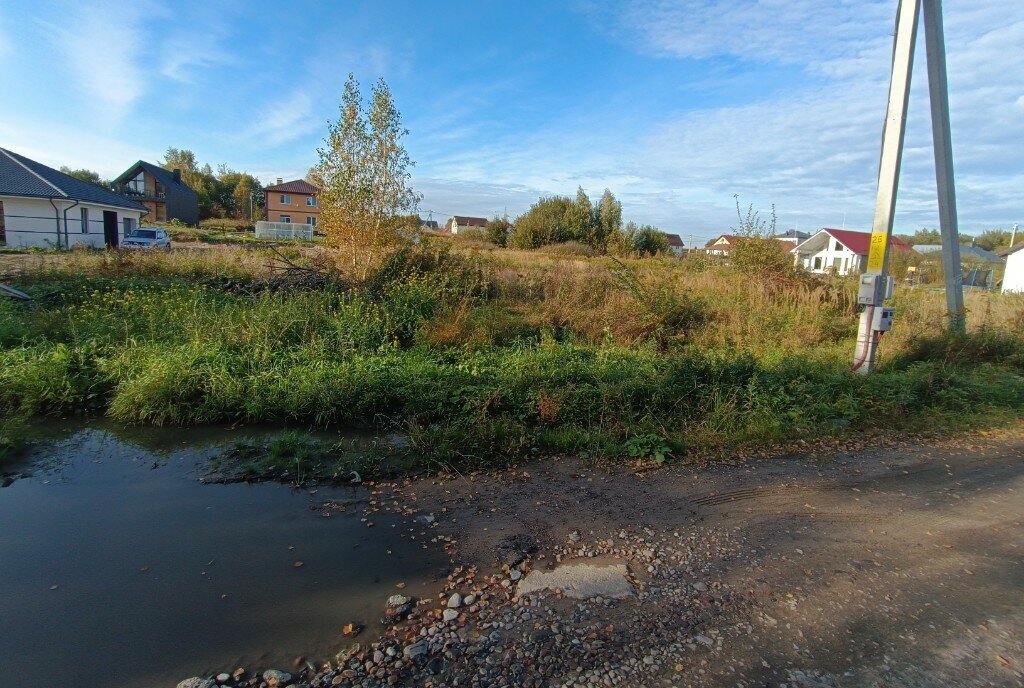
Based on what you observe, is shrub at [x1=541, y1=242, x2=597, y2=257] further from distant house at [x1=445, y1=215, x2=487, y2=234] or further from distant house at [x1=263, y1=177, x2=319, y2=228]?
distant house at [x1=263, y1=177, x2=319, y2=228]

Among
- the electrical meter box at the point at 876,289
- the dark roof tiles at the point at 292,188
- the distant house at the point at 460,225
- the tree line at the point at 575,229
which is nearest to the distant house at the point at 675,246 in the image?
the tree line at the point at 575,229

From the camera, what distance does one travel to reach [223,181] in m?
76.1

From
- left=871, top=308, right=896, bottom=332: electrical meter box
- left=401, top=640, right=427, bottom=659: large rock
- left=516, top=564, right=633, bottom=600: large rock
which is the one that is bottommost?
left=401, top=640, right=427, bottom=659: large rock

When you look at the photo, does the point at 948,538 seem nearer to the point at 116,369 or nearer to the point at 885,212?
the point at 885,212

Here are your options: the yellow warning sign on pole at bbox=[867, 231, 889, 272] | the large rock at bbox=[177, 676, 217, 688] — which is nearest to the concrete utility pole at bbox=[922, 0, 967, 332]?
the yellow warning sign on pole at bbox=[867, 231, 889, 272]

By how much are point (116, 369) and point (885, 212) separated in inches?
397

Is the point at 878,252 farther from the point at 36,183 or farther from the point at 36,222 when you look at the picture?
the point at 36,183

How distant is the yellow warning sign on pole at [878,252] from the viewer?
284 inches

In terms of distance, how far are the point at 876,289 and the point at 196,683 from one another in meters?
7.99

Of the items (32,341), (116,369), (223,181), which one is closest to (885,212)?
(116,369)

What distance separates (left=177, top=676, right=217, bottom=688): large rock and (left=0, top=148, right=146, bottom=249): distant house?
29.8 m

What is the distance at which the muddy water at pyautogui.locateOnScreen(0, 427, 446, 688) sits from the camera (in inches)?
110

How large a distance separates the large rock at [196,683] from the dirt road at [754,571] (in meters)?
1.02

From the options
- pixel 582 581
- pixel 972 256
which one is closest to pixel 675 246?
pixel 972 256
